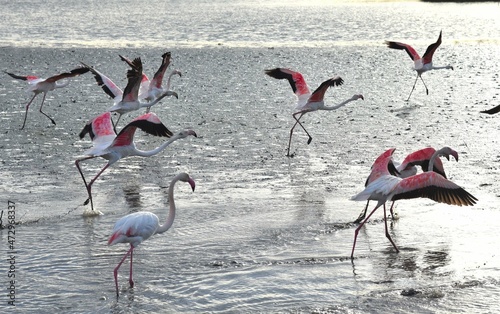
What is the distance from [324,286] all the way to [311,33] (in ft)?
65.8

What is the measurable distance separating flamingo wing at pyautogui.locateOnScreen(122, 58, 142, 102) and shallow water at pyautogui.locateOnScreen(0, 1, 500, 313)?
641 mm

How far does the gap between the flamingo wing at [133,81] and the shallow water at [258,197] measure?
64cm

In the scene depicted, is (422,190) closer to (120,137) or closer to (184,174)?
(184,174)

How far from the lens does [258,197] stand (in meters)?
8.11

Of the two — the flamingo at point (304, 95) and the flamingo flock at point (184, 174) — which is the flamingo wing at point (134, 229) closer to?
the flamingo flock at point (184, 174)

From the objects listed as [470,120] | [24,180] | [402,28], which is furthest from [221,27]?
[24,180]

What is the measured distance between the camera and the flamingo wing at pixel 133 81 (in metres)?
9.48

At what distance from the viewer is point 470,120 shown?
11.7 metres

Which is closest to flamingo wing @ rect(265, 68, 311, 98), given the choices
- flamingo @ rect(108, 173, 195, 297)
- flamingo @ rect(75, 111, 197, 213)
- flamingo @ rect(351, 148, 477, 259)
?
flamingo @ rect(75, 111, 197, 213)

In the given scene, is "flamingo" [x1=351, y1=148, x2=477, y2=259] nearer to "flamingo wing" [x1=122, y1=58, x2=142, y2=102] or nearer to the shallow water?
the shallow water

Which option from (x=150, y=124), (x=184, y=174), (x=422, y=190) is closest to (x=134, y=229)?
(x=184, y=174)

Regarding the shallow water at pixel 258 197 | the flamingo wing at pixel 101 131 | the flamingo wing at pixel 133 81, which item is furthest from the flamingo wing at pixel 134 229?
the flamingo wing at pixel 133 81

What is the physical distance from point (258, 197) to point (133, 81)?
2.80 meters

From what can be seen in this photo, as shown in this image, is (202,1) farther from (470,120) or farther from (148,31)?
(470,120)
